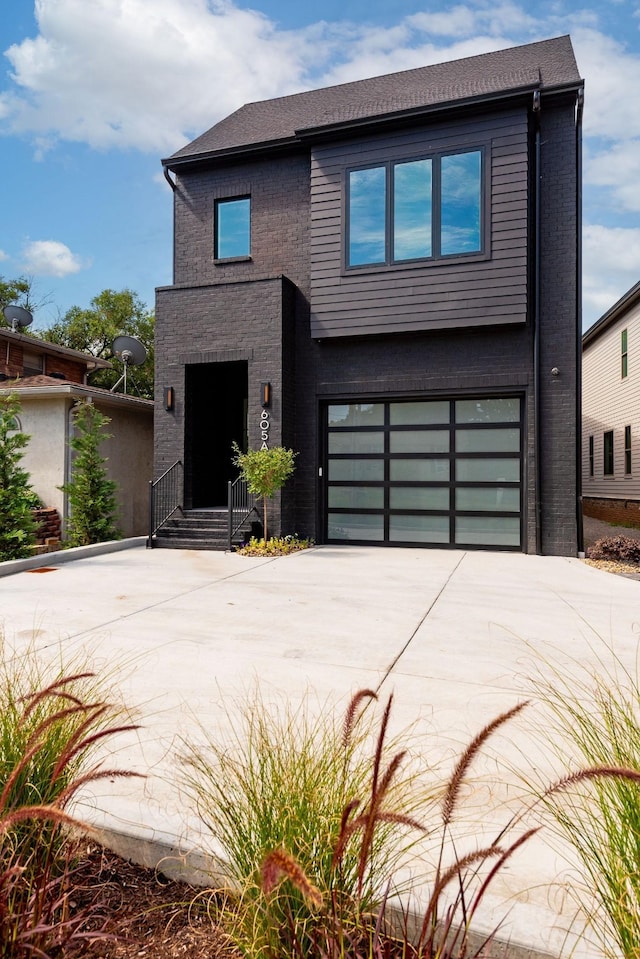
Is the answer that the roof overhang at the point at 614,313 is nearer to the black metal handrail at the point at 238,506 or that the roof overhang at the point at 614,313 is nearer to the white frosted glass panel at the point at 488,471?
the white frosted glass panel at the point at 488,471

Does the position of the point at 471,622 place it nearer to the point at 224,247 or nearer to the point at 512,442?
the point at 512,442

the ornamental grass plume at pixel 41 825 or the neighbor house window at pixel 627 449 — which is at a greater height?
the neighbor house window at pixel 627 449

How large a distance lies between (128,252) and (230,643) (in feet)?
139

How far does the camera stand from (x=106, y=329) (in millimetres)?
28250

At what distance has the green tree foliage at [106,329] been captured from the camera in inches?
1107

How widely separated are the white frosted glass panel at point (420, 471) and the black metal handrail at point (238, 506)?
2466mm

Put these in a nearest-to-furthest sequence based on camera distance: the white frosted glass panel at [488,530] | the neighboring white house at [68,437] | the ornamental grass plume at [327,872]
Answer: the ornamental grass plume at [327,872]
the white frosted glass panel at [488,530]
the neighboring white house at [68,437]

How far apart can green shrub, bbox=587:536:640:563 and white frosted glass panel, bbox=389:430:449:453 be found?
273 cm

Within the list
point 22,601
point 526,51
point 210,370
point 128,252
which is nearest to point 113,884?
point 22,601

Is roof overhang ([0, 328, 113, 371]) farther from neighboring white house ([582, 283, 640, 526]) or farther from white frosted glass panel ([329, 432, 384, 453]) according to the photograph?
neighboring white house ([582, 283, 640, 526])

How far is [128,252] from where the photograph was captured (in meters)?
40.7

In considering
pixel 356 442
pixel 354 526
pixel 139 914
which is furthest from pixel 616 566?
pixel 139 914

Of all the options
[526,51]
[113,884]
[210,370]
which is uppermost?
[526,51]

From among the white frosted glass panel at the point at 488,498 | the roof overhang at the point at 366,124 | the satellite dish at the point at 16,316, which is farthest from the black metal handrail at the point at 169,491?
the satellite dish at the point at 16,316
